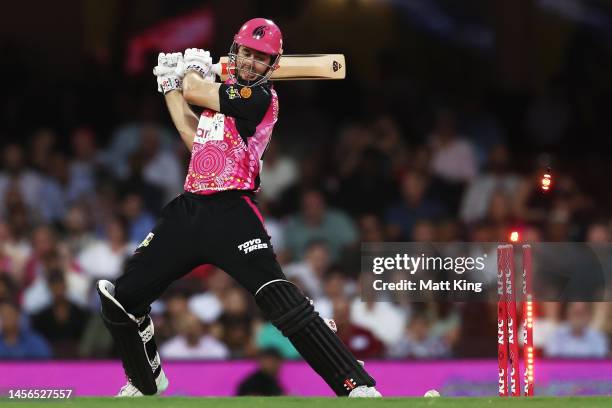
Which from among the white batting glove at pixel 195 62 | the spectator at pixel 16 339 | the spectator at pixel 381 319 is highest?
the white batting glove at pixel 195 62

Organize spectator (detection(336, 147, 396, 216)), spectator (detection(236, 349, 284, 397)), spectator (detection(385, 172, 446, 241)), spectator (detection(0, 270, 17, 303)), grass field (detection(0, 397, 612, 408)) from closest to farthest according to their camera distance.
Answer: grass field (detection(0, 397, 612, 408))
spectator (detection(236, 349, 284, 397))
spectator (detection(0, 270, 17, 303))
spectator (detection(385, 172, 446, 241))
spectator (detection(336, 147, 396, 216))

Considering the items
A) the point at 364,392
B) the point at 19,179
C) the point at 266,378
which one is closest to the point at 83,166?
the point at 19,179

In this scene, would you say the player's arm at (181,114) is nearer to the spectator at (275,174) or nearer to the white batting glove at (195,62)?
the white batting glove at (195,62)

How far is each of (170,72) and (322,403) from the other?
192cm

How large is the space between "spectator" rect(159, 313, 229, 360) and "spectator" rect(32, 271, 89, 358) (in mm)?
743

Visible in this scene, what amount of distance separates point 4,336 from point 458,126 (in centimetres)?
500

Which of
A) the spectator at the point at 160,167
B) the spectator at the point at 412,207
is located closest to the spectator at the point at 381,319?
the spectator at the point at 412,207

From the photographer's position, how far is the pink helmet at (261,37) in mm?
7219

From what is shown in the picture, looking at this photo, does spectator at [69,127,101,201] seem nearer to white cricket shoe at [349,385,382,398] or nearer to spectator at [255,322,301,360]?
spectator at [255,322,301,360]

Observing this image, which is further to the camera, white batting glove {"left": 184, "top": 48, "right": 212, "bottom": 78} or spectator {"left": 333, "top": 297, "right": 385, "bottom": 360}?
spectator {"left": 333, "top": 297, "right": 385, "bottom": 360}

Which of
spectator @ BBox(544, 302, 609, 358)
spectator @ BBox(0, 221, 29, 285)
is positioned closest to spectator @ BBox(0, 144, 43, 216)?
spectator @ BBox(0, 221, 29, 285)

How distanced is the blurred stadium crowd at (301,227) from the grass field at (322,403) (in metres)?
3.85

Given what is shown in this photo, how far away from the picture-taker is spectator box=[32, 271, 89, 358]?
1119 centimetres

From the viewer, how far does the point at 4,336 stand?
11016 mm
